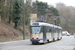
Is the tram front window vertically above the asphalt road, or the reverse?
the tram front window

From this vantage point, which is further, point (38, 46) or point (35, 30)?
point (35, 30)

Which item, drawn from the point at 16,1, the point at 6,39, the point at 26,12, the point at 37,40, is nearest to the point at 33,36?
the point at 37,40

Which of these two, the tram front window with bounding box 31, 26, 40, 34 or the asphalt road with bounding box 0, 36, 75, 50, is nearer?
the asphalt road with bounding box 0, 36, 75, 50

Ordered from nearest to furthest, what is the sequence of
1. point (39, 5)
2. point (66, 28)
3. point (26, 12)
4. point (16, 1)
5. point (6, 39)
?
point (6, 39) < point (16, 1) < point (26, 12) < point (39, 5) < point (66, 28)

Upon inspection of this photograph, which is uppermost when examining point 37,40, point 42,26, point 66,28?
point 42,26

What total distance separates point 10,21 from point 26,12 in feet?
24.3

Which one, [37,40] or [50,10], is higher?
[50,10]

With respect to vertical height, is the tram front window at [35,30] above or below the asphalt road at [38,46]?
above

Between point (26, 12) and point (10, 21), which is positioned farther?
point (26, 12)

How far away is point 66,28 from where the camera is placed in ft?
363

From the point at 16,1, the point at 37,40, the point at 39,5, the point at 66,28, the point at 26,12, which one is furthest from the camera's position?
the point at 66,28

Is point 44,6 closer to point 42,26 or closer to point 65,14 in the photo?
point 65,14

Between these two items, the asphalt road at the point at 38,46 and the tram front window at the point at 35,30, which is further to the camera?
the tram front window at the point at 35,30

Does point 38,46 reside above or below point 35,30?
below
